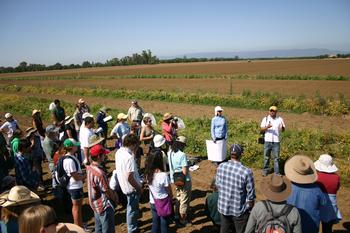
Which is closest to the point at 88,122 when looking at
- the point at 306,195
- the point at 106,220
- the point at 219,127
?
the point at 106,220

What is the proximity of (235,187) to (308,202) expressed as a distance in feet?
3.23

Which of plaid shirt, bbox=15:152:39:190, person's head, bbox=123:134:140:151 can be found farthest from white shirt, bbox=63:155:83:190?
plaid shirt, bbox=15:152:39:190

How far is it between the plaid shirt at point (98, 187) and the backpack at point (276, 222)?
2396 millimetres

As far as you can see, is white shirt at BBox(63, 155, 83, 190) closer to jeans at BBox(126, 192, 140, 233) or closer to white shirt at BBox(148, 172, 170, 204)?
jeans at BBox(126, 192, 140, 233)

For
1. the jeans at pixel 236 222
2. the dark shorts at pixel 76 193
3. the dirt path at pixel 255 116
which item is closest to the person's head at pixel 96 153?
the dark shorts at pixel 76 193

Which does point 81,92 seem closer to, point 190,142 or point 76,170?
point 190,142

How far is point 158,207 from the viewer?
486 centimetres

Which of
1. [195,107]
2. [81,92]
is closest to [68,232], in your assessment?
[195,107]

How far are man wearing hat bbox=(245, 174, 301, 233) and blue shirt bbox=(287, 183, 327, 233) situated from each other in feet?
1.24

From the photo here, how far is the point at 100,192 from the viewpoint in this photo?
4.71 metres

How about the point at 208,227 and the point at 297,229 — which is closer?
the point at 297,229

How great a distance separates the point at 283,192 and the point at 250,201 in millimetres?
1047

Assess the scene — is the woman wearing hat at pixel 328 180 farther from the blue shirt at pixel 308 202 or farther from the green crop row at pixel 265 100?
the green crop row at pixel 265 100

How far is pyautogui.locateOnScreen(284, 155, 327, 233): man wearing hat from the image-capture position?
396cm
